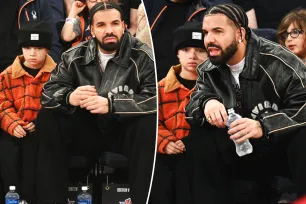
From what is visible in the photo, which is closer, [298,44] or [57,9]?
[57,9]

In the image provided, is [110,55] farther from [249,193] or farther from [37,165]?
[249,193]

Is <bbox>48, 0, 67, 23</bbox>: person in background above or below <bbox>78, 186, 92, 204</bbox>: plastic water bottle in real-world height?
above

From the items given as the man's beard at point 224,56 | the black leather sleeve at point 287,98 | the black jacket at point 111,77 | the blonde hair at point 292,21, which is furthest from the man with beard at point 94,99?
the blonde hair at point 292,21

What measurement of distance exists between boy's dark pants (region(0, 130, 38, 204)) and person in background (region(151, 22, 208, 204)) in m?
0.53

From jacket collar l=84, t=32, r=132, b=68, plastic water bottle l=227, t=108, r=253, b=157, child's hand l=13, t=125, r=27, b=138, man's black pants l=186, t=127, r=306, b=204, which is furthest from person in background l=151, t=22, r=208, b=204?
child's hand l=13, t=125, r=27, b=138

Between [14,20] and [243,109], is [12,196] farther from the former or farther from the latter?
[243,109]

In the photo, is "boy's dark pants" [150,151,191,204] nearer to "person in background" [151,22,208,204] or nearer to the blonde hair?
"person in background" [151,22,208,204]

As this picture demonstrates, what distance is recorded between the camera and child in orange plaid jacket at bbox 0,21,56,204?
2.84 m

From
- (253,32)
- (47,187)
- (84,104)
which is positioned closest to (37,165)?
(47,187)

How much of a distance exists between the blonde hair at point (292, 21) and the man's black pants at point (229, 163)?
424mm

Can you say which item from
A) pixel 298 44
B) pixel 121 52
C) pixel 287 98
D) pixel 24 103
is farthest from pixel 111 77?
pixel 298 44

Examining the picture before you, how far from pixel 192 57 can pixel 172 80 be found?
0.12 metres

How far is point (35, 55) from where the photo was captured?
2850 mm

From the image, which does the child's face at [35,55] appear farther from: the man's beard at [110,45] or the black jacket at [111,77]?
the man's beard at [110,45]
